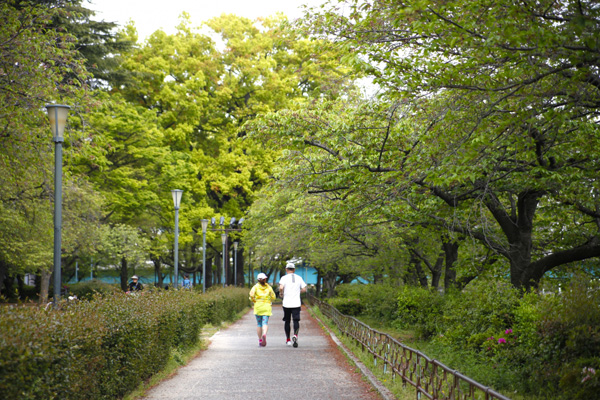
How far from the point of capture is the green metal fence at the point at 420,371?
21.0 ft

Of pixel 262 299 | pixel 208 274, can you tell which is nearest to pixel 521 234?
pixel 262 299

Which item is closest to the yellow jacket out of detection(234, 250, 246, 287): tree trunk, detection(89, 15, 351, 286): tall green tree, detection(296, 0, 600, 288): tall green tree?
detection(296, 0, 600, 288): tall green tree

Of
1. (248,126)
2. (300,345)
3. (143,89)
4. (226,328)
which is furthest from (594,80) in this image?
(143,89)

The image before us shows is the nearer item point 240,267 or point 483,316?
point 483,316

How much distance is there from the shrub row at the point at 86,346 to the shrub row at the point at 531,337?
4.51 m

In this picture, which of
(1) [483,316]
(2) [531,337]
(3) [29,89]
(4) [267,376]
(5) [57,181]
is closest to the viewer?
(2) [531,337]

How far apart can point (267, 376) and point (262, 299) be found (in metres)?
4.25

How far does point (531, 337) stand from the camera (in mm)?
8055

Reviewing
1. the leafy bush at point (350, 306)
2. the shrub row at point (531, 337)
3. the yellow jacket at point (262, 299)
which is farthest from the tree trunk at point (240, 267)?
the shrub row at point (531, 337)

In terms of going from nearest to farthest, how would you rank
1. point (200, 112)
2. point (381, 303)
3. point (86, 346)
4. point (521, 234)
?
point (86, 346) < point (521, 234) < point (381, 303) < point (200, 112)

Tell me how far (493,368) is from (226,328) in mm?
12942

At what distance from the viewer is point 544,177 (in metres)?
10.9

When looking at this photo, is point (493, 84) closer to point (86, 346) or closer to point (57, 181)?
point (86, 346)

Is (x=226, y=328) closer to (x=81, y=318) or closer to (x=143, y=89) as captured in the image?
(x=81, y=318)
